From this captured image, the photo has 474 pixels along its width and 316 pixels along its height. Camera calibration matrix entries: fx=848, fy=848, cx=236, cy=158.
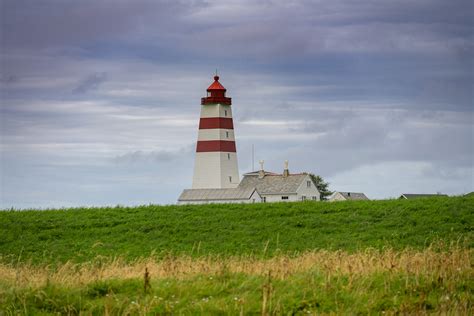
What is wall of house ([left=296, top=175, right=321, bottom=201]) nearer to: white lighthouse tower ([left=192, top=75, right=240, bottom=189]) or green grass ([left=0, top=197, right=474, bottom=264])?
white lighthouse tower ([left=192, top=75, right=240, bottom=189])

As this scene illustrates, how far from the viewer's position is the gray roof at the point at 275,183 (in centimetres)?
8125

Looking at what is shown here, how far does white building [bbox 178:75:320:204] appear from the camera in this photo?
7448 centimetres

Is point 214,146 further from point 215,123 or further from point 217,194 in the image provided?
point 217,194

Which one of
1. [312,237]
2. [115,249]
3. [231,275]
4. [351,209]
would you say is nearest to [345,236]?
[312,237]

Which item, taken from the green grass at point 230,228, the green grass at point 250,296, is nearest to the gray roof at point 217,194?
the green grass at point 230,228

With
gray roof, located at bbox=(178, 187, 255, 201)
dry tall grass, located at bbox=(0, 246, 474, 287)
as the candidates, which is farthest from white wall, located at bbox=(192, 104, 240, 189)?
dry tall grass, located at bbox=(0, 246, 474, 287)

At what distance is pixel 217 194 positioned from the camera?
7406 centimetres

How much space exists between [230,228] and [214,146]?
128ft

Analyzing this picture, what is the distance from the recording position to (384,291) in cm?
1347

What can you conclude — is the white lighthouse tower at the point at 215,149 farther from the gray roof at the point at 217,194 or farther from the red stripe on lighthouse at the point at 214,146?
the gray roof at the point at 217,194

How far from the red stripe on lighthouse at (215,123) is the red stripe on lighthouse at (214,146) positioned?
1.57 m

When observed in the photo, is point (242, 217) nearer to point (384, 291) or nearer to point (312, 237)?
point (312, 237)

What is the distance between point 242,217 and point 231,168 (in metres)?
37.7

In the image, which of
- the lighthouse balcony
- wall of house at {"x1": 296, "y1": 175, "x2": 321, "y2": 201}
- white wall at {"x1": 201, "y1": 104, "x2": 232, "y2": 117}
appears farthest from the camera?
wall of house at {"x1": 296, "y1": 175, "x2": 321, "y2": 201}
